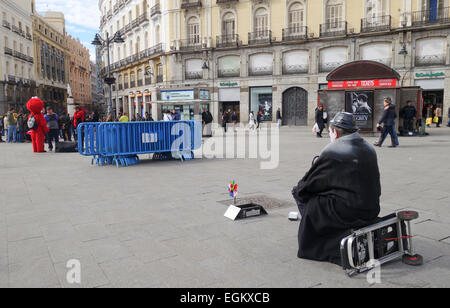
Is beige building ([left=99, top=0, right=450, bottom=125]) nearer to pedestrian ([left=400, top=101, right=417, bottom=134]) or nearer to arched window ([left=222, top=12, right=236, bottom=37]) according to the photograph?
arched window ([left=222, top=12, right=236, bottom=37])

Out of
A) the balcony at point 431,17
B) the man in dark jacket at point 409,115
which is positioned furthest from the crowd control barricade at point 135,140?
the balcony at point 431,17

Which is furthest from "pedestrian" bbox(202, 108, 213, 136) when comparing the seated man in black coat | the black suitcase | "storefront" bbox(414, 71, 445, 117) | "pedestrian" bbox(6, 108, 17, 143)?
"storefront" bbox(414, 71, 445, 117)

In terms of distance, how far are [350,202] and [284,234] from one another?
122 cm

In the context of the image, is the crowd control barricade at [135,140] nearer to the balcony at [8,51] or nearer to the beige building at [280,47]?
the beige building at [280,47]

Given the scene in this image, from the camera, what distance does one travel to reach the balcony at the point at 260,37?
107ft

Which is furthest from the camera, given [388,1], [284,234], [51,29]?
[51,29]

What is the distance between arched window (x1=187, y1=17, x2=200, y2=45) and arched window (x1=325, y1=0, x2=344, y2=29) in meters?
11.6

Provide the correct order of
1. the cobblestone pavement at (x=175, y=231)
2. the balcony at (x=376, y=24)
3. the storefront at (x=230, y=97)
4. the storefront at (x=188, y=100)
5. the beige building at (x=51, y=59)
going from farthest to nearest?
1. the beige building at (x=51, y=59)
2. the storefront at (x=230, y=97)
3. the balcony at (x=376, y=24)
4. the storefront at (x=188, y=100)
5. the cobblestone pavement at (x=175, y=231)

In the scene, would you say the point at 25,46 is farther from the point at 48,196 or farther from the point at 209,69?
the point at 48,196

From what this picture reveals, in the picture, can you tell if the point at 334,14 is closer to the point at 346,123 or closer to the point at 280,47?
the point at 280,47

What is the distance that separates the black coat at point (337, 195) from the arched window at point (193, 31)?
112 feet

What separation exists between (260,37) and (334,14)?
6.18m

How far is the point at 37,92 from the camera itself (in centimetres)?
5366

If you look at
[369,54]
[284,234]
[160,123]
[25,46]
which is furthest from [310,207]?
[25,46]
